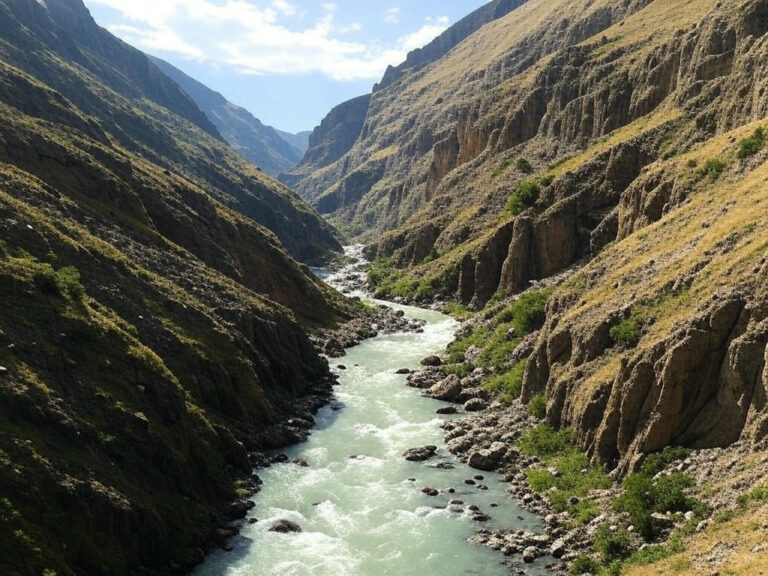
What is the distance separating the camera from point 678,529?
34.7 metres

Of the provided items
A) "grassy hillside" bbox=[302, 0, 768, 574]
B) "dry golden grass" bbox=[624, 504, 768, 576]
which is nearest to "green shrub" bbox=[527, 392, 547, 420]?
"grassy hillside" bbox=[302, 0, 768, 574]

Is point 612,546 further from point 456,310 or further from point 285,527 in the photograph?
point 456,310

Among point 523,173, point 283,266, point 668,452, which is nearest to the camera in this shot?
point 668,452

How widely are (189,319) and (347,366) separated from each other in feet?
78.8

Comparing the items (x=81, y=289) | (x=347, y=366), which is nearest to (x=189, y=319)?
(x=81, y=289)

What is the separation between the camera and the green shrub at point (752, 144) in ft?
212

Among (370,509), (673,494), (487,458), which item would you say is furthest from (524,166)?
(673,494)

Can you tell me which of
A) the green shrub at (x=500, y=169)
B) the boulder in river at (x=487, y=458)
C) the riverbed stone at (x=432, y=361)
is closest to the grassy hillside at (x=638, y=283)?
the green shrub at (x=500, y=169)

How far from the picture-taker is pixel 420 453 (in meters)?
53.0

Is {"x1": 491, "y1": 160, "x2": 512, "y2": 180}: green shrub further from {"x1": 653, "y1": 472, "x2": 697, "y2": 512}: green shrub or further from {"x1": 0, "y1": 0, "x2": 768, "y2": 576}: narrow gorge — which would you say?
{"x1": 653, "y1": 472, "x2": 697, "y2": 512}: green shrub

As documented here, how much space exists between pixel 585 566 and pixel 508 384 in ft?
97.5

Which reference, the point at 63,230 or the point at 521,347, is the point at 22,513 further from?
the point at 521,347

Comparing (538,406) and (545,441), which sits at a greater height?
(538,406)

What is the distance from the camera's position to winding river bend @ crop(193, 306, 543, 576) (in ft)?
124
